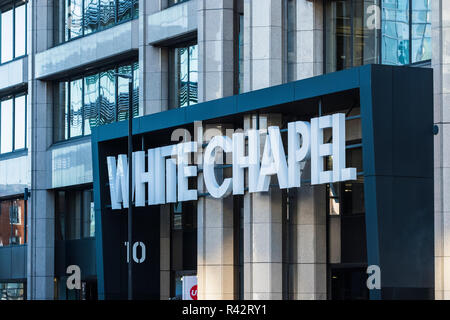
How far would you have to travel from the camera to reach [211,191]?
34.8 meters

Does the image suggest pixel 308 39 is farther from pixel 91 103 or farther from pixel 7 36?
pixel 7 36

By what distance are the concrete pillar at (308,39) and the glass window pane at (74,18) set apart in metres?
16.4

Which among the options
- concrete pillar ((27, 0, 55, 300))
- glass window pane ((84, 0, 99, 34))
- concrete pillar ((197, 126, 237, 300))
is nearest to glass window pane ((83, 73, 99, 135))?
glass window pane ((84, 0, 99, 34))

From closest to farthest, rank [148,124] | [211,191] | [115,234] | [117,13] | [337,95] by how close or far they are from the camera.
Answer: [337,95]
[211,191]
[148,124]
[115,234]
[117,13]

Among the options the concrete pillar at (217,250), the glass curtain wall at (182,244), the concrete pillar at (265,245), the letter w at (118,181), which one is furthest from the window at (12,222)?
the concrete pillar at (265,245)

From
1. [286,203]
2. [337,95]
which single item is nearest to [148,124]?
[286,203]

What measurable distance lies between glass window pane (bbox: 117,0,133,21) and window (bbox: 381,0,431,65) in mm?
15534

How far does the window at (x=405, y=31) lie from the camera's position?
2941 cm

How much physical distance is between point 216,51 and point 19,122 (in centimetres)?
2008

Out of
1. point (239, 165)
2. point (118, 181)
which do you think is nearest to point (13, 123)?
point (118, 181)

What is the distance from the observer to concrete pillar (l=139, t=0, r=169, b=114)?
133 feet
